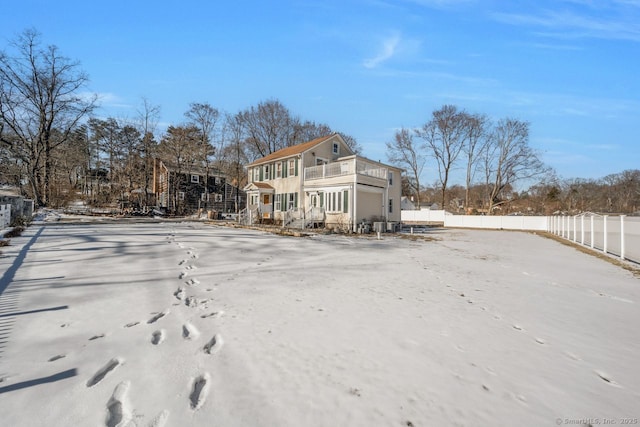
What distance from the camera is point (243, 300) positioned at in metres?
4.79

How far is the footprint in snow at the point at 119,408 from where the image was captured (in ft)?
6.55

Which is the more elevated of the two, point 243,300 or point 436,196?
point 436,196

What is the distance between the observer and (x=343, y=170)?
21641mm

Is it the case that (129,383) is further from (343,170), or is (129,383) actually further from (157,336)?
(343,170)

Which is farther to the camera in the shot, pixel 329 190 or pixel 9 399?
pixel 329 190

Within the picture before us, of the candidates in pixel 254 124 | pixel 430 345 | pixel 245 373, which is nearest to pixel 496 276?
pixel 430 345

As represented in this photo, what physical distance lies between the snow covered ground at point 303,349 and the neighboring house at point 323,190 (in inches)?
530

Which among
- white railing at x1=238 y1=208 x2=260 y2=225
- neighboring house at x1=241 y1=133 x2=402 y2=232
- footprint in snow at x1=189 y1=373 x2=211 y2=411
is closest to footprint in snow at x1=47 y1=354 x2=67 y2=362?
footprint in snow at x1=189 y1=373 x2=211 y2=411

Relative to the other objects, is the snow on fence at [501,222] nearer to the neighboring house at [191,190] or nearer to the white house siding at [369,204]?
the white house siding at [369,204]

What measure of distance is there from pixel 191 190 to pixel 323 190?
73.7 feet

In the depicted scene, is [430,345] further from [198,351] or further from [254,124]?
[254,124]

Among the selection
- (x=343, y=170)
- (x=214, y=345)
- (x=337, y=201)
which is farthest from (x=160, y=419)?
(x=343, y=170)

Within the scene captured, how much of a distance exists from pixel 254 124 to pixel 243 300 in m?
37.3

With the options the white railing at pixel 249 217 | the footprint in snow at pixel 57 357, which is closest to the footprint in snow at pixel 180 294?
the footprint in snow at pixel 57 357
